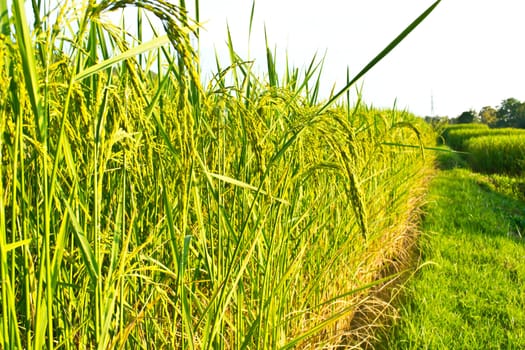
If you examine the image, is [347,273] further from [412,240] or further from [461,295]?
[412,240]

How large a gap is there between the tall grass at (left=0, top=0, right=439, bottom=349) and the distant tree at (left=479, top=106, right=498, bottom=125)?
2387 inches

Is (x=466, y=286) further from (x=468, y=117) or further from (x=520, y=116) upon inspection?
(x=520, y=116)

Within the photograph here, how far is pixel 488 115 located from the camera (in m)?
55.8

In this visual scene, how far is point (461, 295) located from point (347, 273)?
838 mm

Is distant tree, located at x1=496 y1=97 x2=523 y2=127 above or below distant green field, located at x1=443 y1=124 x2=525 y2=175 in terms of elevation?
above

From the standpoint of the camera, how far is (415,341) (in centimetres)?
178

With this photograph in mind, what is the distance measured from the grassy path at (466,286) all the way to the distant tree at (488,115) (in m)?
57.7

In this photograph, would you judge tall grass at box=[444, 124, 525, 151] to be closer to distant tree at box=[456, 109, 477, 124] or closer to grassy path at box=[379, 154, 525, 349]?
grassy path at box=[379, 154, 525, 349]

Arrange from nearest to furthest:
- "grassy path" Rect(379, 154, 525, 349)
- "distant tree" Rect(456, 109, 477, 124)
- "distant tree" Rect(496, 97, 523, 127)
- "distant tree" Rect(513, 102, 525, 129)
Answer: "grassy path" Rect(379, 154, 525, 349) → "distant tree" Rect(456, 109, 477, 124) → "distant tree" Rect(513, 102, 525, 129) → "distant tree" Rect(496, 97, 523, 127)

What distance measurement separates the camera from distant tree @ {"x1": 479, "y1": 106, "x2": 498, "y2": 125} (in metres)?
54.4

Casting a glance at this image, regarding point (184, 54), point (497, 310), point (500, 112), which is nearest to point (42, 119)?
point (184, 54)

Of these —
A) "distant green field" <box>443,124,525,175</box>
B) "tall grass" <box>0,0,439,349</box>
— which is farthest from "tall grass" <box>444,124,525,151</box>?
"tall grass" <box>0,0,439,349</box>

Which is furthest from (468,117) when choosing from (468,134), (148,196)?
(148,196)

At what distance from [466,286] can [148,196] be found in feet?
7.13
